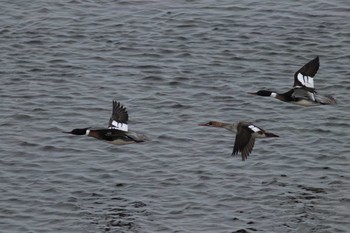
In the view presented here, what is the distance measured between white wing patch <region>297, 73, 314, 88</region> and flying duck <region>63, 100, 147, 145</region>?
449 centimetres

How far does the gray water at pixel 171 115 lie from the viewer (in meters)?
25.1

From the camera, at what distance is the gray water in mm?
25078

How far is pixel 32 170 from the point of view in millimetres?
27250

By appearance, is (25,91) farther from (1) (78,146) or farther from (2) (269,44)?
(2) (269,44)

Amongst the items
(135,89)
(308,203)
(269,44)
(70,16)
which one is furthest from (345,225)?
(70,16)

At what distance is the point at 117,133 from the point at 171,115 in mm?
4607

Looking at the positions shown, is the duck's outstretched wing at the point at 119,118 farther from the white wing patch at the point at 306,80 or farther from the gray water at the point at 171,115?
the white wing patch at the point at 306,80

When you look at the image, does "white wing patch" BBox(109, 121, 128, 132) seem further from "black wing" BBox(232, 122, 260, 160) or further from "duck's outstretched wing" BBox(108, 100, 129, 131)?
"black wing" BBox(232, 122, 260, 160)

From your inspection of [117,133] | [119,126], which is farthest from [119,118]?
[117,133]

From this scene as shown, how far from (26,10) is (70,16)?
160 cm

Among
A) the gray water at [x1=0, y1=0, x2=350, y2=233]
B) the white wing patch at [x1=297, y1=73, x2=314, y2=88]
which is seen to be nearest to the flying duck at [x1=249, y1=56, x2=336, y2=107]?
the white wing patch at [x1=297, y1=73, x2=314, y2=88]

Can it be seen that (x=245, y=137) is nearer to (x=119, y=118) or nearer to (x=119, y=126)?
(x=119, y=126)

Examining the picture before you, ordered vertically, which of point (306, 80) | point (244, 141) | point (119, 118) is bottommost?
point (244, 141)

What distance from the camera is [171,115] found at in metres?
30.5
